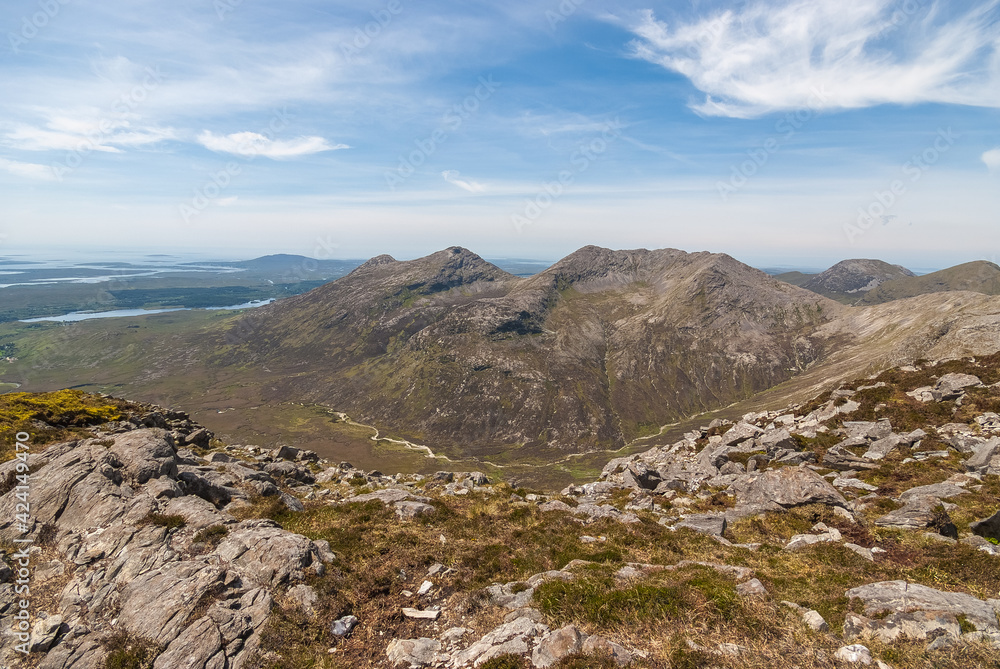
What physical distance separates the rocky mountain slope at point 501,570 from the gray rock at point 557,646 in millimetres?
63

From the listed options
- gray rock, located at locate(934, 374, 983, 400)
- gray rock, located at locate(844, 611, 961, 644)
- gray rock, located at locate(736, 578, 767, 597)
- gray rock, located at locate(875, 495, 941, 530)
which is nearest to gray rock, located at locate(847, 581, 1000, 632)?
gray rock, located at locate(844, 611, 961, 644)

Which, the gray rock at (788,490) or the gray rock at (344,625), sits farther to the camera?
the gray rock at (788,490)

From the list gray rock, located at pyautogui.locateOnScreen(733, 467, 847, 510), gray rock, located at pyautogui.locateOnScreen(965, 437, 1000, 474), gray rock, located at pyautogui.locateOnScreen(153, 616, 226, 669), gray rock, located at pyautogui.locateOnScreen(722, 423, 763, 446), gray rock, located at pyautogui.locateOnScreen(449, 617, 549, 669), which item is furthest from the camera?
gray rock, located at pyautogui.locateOnScreen(722, 423, 763, 446)

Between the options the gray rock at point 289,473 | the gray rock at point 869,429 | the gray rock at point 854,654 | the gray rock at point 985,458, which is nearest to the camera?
the gray rock at point 854,654

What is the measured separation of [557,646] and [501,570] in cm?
787

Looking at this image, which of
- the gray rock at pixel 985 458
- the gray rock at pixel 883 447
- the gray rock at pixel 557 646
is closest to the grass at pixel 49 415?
the gray rock at pixel 557 646

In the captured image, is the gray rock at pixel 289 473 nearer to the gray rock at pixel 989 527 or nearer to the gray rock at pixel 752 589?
the gray rock at pixel 752 589

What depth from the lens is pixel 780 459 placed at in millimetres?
38281

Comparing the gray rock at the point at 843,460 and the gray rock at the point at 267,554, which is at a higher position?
the gray rock at the point at 267,554

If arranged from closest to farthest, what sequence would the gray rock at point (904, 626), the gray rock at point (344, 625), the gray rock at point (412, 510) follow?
the gray rock at point (904, 626) → the gray rock at point (344, 625) → the gray rock at point (412, 510)

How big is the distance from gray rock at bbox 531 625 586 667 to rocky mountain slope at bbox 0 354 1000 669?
63 mm

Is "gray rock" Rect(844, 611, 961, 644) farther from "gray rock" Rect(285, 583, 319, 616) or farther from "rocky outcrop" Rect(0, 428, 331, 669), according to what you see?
"rocky outcrop" Rect(0, 428, 331, 669)

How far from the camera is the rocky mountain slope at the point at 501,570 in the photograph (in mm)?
12750

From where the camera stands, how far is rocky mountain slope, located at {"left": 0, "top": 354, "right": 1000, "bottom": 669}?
12.8 metres
